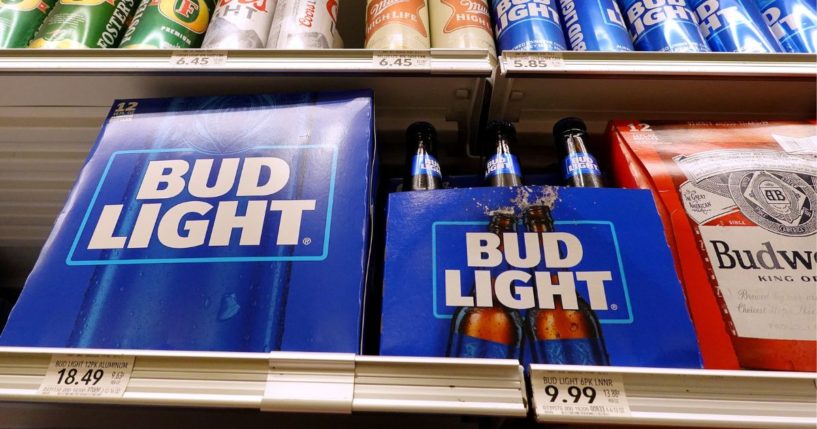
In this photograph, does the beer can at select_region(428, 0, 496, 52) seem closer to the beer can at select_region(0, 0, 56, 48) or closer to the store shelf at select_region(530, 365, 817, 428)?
the store shelf at select_region(530, 365, 817, 428)

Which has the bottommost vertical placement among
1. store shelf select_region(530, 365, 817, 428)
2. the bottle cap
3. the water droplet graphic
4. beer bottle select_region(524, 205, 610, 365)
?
store shelf select_region(530, 365, 817, 428)

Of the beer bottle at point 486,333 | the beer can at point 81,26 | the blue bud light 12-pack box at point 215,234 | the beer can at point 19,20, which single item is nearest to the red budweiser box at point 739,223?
the beer bottle at point 486,333

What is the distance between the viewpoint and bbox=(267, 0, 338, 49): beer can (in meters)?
1.05

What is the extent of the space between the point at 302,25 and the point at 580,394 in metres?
0.90

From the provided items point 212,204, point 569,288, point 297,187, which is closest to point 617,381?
point 569,288

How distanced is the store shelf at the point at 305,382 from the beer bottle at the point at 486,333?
2.6 inches

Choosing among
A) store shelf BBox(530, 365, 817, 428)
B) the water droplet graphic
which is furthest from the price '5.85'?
store shelf BBox(530, 365, 817, 428)

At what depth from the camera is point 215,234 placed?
794mm

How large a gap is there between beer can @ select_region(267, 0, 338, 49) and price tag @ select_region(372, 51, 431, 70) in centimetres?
17

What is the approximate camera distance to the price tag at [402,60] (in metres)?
0.95

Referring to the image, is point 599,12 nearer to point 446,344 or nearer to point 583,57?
point 583,57

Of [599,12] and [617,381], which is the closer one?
[617,381]

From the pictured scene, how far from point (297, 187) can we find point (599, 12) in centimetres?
79

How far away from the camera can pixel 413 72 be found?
971mm
